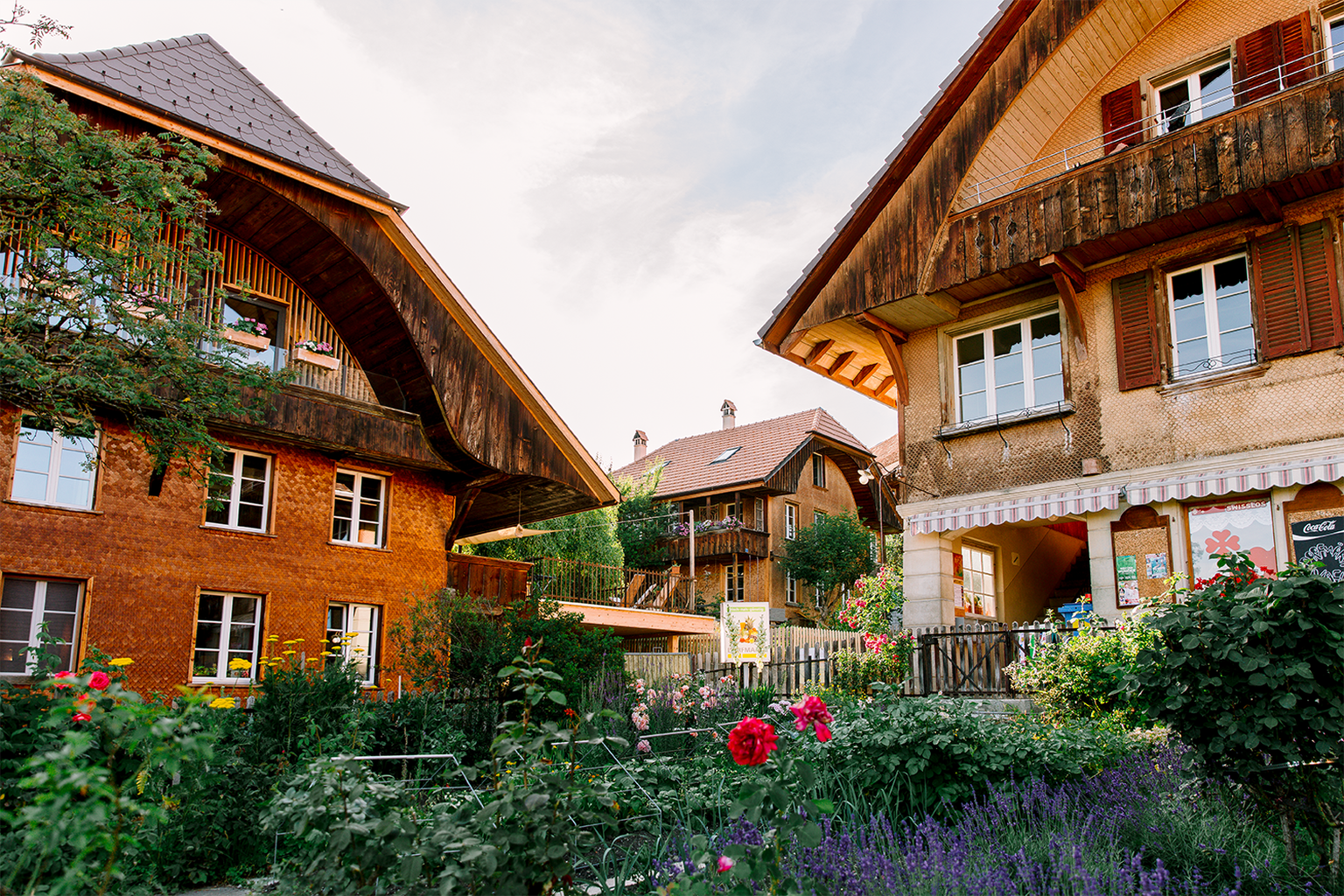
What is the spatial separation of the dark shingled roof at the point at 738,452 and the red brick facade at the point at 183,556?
21102 millimetres

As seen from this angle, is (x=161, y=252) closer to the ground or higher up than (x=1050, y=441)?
higher up

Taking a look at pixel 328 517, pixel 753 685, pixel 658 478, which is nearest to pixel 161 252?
pixel 328 517

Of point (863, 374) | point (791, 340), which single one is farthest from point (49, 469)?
point (863, 374)

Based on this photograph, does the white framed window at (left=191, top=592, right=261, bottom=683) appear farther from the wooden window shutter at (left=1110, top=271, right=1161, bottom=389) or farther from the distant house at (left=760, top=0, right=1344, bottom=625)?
the wooden window shutter at (left=1110, top=271, right=1161, bottom=389)

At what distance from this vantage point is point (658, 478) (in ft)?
131

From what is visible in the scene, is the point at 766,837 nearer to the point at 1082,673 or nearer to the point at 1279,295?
the point at 1082,673

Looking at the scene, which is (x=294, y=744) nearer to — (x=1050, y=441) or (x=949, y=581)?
(x=949, y=581)

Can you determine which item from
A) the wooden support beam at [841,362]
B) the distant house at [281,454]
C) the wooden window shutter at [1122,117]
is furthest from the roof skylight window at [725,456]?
the wooden window shutter at [1122,117]

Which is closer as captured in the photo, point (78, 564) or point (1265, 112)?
point (1265, 112)

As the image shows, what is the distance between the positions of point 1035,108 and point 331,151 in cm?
1212

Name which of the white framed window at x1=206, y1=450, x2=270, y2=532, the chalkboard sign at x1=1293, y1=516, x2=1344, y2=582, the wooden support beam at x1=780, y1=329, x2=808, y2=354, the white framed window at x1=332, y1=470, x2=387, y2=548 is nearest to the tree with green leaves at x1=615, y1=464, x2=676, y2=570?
the white framed window at x1=332, y1=470, x2=387, y2=548

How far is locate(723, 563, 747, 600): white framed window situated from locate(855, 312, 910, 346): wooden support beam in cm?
2070

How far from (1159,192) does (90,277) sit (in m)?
13.1

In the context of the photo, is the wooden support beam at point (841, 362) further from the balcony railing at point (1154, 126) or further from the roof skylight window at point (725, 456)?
the roof skylight window at point (725, 456)
